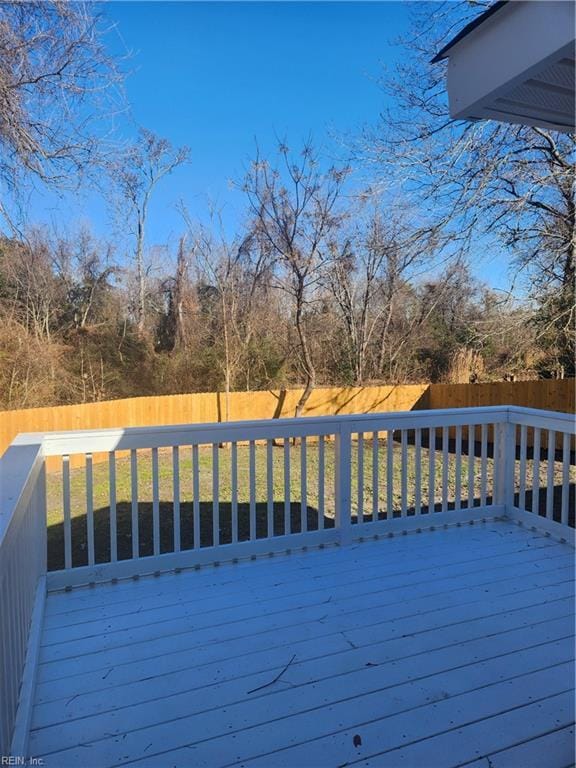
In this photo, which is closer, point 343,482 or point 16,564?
point 16,564

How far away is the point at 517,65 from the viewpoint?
1.19m

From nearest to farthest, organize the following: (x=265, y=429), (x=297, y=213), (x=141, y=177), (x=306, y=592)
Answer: (x=306, y=592), (x=265, y=429), (x=141, y=177), (x=297, y=213)

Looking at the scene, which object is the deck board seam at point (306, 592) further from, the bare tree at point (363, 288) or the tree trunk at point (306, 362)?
the tree trunk at point (306, 362)

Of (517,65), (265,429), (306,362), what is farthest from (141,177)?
(517,65)

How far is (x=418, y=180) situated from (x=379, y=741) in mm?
6085

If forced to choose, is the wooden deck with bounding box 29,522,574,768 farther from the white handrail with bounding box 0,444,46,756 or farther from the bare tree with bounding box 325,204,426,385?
the bare tree with bounding box 325,204,426,385

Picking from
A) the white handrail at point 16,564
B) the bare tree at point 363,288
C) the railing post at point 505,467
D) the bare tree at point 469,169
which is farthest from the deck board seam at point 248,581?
the bare tree at point 363,288

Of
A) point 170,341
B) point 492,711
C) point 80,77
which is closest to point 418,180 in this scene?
point 80,77

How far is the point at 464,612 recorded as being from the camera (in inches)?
86.1

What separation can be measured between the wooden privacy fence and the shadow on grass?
3.12 m

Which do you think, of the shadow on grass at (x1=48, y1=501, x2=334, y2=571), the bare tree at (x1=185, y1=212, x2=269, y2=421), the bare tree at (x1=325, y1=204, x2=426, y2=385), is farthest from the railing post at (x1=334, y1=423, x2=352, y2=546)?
the bare tree at (x1=185, y1=212, x2=269, y2=421)

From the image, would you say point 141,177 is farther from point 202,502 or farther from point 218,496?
point 218,496

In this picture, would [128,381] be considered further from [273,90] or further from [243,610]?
[243,610]

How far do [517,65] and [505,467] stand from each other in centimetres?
295
